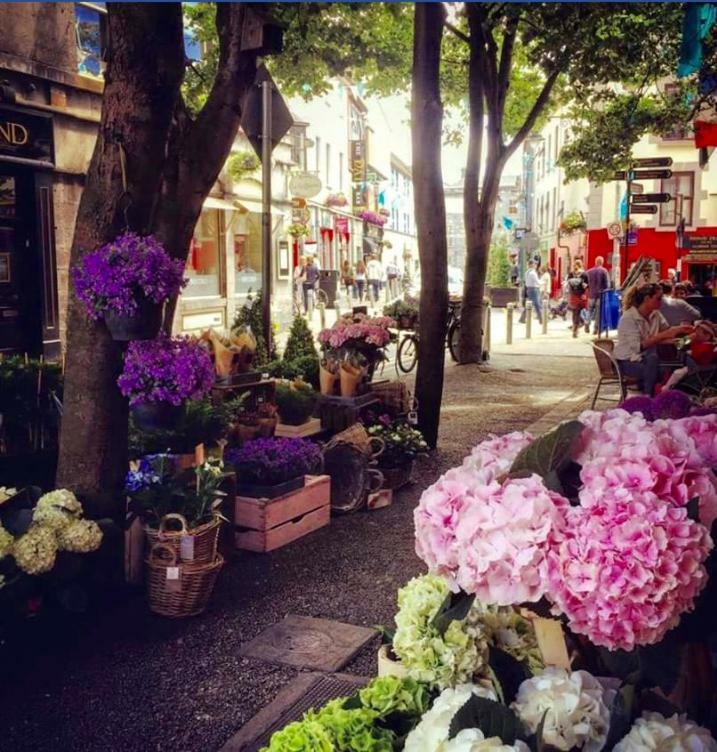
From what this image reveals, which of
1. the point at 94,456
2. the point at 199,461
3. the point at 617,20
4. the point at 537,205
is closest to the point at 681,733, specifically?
the point at 94,456

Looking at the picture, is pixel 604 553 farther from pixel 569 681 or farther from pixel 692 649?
pixel 692 649

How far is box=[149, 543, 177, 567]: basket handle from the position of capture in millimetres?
4395

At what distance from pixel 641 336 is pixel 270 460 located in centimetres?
480

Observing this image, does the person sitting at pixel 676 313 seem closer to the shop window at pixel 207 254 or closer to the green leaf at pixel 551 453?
the green leaf at pixel 551 453

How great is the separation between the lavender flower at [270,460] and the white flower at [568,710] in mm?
4300

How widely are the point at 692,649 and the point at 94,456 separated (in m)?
3.58

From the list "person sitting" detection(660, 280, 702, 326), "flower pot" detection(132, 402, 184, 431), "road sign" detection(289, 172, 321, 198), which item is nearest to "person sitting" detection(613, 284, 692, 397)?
"person sitting" detection(660, 280, 702, 326)

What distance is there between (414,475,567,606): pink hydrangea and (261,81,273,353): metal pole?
580 cm

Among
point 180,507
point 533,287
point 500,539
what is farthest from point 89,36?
point 533,287

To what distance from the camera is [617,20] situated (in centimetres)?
1462

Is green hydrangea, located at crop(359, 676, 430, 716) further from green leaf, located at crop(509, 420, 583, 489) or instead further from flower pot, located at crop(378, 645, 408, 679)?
green leaf, located at crop(509, 420, 583, 489)

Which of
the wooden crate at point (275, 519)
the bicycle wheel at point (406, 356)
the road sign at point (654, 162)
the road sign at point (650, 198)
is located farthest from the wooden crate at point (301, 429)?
the road sign at point (650, 198)

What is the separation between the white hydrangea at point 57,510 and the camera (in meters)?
4.03

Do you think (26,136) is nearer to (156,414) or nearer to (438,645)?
(156,414)
